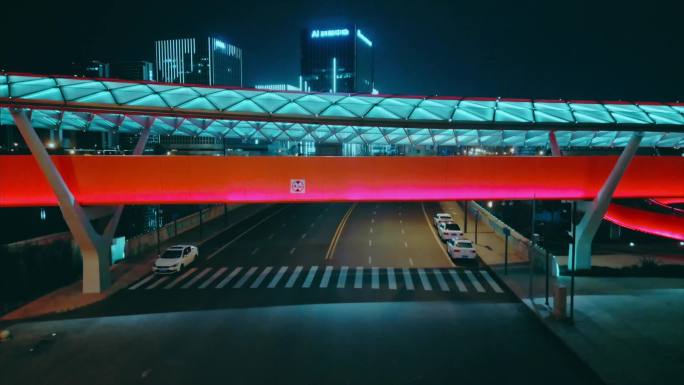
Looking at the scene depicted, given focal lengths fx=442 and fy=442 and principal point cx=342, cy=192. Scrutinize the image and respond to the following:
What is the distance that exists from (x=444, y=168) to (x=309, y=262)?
1104 centimetres

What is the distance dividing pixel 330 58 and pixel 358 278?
177 metres

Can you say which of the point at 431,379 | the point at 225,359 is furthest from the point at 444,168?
the point at 225,359

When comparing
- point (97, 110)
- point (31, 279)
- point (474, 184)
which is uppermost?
point (97, 110)

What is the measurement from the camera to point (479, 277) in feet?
78.2

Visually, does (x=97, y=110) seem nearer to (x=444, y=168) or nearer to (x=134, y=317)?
(x=134, y=317)

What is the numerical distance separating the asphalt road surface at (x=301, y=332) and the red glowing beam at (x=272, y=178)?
4.59 metres

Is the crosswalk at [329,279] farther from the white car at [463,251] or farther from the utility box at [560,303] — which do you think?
the utility box at [560,303]

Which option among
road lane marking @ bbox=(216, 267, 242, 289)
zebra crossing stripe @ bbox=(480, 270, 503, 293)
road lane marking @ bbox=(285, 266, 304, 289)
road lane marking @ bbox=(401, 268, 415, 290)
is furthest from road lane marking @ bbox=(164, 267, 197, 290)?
zebra crossing stripe @ bbox=(480, 270, 503, 293)

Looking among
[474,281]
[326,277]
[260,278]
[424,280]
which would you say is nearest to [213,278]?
[260,278]

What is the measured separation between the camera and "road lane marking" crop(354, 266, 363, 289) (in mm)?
22062

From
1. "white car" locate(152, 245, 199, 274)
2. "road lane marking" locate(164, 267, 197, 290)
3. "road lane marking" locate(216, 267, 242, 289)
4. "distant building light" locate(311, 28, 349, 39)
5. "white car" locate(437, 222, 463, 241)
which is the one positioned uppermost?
"distant building light" locate(311, 28, 349, 39)

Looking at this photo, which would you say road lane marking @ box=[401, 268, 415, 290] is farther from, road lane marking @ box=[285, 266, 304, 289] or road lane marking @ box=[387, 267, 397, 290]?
road lane marking @ box=[285, 266, 304, 289]

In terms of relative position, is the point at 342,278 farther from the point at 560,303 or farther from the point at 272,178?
the point at 560,303

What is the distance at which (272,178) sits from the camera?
65.8 feet
